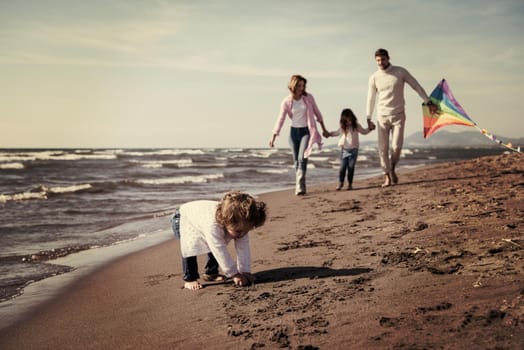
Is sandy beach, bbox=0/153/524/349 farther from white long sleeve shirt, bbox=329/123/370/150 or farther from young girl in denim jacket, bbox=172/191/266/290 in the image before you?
white long sleeve shirt, bbox=329/123/370/150

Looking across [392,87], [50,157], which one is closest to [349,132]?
[392,87]

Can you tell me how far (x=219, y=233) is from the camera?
3.22m

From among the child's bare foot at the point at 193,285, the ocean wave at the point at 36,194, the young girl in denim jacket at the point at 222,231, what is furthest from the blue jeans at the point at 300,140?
the ocean wave at the point at 36,194

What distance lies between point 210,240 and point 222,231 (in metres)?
0.11

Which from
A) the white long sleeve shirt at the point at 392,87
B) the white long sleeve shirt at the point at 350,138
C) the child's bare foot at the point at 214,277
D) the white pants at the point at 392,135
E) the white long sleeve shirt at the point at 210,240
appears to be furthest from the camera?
the white long sleeve shirt at the point at 350,138

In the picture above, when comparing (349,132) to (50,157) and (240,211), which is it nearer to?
(240,211)

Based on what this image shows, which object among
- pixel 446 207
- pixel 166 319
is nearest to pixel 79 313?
pixel 166 319

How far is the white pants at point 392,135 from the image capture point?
24.4ft

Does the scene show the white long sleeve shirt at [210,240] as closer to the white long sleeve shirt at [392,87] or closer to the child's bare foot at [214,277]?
the child's bare foot at [214,277]

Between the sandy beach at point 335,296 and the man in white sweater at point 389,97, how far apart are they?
304 centimetres

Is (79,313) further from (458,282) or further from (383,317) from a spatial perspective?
(458,282)

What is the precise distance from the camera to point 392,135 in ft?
25.1

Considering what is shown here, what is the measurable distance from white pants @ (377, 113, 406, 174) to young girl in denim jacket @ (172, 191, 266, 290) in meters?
4.93

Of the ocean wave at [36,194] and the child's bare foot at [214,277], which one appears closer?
the child's bare foot at [214,277]
